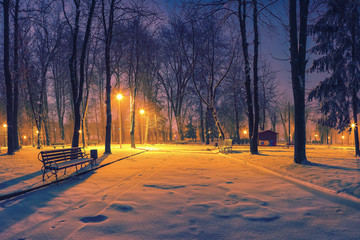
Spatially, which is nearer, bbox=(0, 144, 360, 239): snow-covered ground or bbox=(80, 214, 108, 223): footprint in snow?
bbox=(0, 144, 360, 239): snow-covered ground

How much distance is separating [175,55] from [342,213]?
32.7 metres

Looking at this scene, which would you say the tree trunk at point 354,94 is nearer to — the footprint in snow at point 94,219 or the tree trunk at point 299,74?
the tree trunk at point 299,74

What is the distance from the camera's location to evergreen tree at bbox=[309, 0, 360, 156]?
49.4ft

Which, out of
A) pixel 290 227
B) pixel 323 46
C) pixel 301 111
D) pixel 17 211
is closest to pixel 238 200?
pixel 290 227

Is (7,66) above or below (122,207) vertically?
above

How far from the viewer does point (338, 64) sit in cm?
1577

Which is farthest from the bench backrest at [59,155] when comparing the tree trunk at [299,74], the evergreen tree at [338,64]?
the evergreen tree at [338,64]

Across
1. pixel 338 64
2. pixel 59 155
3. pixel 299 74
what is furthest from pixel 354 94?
pixel 59 155

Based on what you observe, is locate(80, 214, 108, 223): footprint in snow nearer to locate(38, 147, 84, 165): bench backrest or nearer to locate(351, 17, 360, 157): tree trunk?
locate(38, 147, 84, 165): bench backrest

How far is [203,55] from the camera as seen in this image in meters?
24.2

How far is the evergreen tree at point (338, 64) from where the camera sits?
15047 millimetres

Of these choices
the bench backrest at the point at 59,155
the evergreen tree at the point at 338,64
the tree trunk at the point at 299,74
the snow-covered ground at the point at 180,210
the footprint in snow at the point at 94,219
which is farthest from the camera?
the evergreen tree at the point at 338,64

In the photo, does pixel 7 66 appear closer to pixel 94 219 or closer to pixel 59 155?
pixel 59 155

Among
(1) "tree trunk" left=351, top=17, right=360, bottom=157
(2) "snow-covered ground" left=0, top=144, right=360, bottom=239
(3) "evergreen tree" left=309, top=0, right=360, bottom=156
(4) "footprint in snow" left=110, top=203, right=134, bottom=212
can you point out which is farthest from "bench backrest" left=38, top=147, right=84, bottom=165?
(1) "tree trunk" left=351, top=17, right=360, bottom=157
